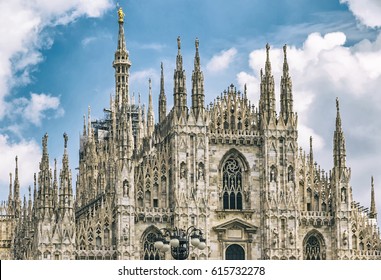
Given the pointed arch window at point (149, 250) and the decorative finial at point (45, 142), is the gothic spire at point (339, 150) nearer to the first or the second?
the pointed arch window at point (149, 250)

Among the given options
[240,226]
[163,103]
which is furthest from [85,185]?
[240,226]

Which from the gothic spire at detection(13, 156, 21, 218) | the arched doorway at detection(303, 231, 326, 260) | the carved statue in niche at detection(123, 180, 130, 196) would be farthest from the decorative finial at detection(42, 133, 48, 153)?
the gothic spire at detection(13, 156, 21, 218)

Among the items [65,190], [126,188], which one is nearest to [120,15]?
[126,188]

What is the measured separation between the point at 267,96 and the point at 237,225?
31.8 ft

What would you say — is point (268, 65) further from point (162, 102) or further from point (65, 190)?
point (65, 190)

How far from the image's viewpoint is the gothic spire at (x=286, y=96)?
84.8 m

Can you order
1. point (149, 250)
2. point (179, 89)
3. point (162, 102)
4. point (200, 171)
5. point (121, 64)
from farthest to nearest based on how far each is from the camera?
point (121, 64) < point (162, 102) < point (179, 89) < point (200, 171) < point (149, 250)

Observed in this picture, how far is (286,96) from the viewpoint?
280 feet

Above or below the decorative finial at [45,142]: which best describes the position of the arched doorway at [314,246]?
below

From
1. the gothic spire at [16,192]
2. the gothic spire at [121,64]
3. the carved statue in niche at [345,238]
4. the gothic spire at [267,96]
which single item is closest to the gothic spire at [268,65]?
the gothic spire at [267,96]

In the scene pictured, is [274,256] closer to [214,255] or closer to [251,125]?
[214,255]

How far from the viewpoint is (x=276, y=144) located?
8406 cm

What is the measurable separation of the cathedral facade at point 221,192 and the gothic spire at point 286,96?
7 cm

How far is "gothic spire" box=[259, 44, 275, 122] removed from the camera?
277 ft
